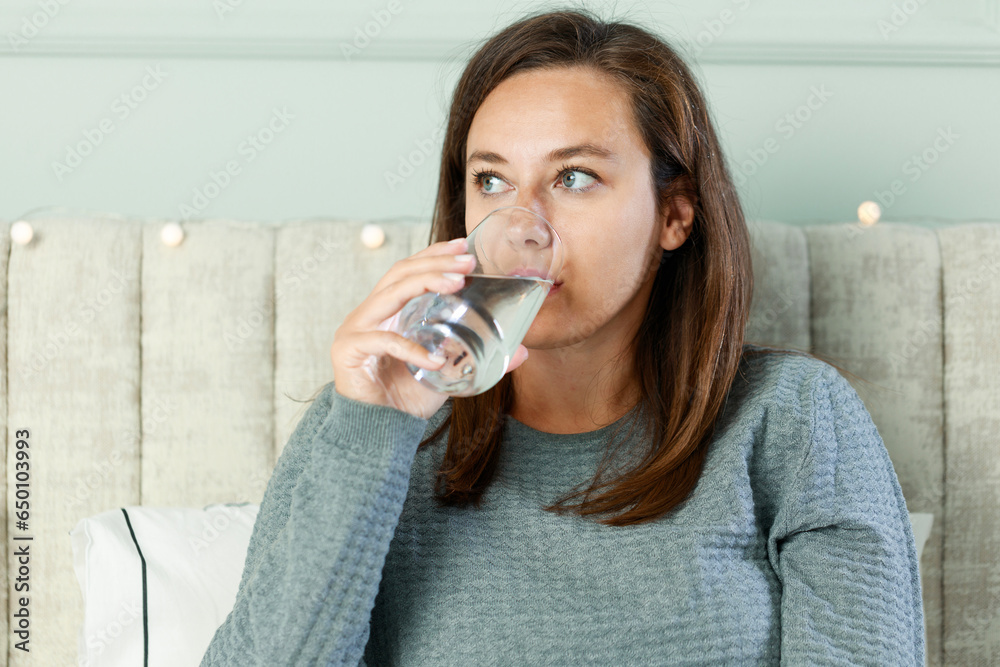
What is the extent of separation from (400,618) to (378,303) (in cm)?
37

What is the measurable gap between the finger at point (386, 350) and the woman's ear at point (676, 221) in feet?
1.45

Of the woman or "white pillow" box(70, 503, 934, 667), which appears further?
"white pillow" box(70, 503, 934, 667)

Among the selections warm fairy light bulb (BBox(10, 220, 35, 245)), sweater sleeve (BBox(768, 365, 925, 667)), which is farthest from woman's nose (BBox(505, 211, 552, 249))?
warm fairy light bulb (BBox(10, 220, 35, 245))

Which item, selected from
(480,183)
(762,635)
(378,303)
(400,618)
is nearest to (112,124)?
(480,183)

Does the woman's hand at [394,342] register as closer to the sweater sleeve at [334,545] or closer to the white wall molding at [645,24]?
the sweater sleeve at [334,545]

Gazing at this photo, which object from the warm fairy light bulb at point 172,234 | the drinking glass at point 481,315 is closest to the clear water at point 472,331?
the drinking glass at point 481,315

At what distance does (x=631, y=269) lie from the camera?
3.26 feet

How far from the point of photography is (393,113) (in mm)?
1482

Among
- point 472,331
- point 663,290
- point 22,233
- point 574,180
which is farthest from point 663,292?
point 22,233

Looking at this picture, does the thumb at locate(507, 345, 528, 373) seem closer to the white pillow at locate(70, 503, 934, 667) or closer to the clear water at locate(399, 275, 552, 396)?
the clear water at locate(399, 275, 552, 396)

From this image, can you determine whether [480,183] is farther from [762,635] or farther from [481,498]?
[762,635]

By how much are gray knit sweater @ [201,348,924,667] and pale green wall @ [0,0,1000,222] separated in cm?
66

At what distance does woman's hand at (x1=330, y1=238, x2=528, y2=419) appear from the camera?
747mm

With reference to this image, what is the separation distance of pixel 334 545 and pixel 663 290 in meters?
0.58
